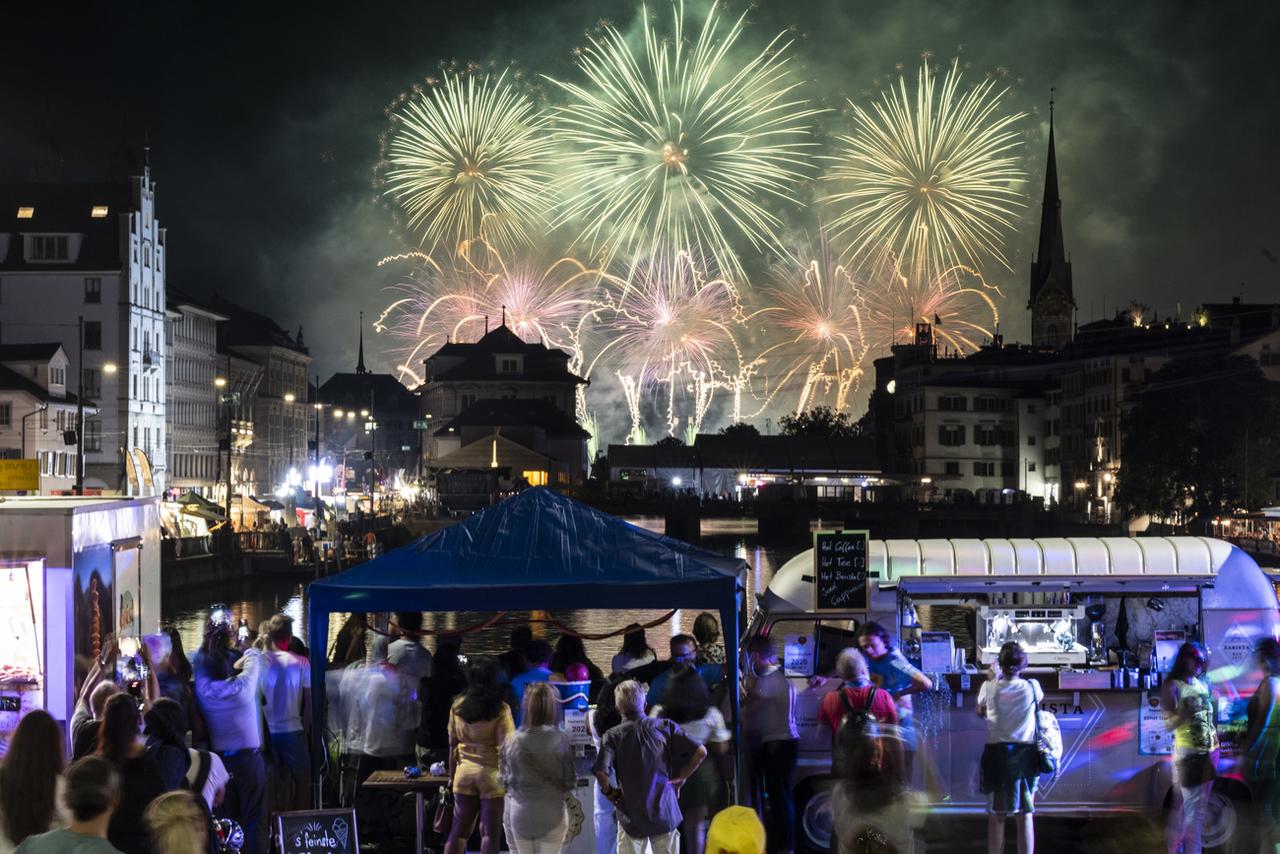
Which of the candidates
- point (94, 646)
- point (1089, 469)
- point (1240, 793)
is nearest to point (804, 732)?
point (1240, 793)

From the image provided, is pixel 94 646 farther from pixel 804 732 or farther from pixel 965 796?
pixel 965 796

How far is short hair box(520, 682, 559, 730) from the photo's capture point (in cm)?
1039

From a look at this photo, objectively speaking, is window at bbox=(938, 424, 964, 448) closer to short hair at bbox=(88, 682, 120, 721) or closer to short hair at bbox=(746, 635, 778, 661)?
short hair at bbox=(746, 635, 778, 661)

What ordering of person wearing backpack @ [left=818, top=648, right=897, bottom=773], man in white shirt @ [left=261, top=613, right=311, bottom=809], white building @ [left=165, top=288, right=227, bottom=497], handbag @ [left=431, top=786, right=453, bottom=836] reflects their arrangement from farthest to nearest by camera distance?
white building @ [left=165, top=288, right=227, bottom=497] < man in white shirt @ [left=261, top=613, right=311, bottom=809] < handbag @ [left=431, top=786, right=453, bottom=836] < person wearing backpack @ [left=818, top=648, right=897, bottom=773]

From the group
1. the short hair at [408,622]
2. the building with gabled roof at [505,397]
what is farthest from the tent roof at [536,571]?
the building with gabled roof at [505,397]

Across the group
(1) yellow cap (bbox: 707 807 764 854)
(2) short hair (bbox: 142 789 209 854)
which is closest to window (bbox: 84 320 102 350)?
(2) short hair (bbox: 142 789 209 854)

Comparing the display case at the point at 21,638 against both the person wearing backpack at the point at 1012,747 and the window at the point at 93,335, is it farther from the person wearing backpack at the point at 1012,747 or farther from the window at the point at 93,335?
the window at the point at 93,335

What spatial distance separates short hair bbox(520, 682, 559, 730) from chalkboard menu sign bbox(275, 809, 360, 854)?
51.8 inches

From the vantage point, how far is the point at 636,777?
1053 cm

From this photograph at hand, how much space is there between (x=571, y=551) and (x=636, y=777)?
3910mm

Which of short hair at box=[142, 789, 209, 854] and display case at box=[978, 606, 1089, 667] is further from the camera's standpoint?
display case at box=[978, 606, 1089, 667]

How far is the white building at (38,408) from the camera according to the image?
264 feet

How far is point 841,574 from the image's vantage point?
14352 mm

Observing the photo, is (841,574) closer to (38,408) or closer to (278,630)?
(278,630)
